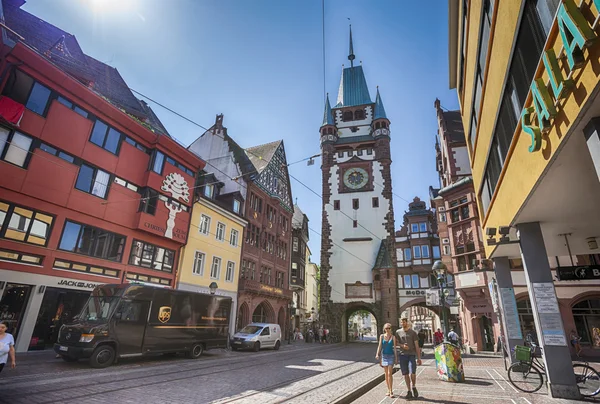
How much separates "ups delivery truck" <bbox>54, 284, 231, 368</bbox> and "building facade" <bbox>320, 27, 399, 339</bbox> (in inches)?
931

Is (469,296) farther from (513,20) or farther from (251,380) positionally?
(513,20)

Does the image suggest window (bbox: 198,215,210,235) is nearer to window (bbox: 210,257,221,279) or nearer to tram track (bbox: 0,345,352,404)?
window (bbox: 210,257,221,279)

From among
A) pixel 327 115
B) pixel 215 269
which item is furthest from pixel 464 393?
pixel 327 115

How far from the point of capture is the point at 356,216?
1586 inches

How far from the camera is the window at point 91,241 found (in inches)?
625

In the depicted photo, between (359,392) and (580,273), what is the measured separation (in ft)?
20.8

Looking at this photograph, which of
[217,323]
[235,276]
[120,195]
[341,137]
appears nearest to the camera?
[217,323]

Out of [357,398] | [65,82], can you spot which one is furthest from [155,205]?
[357,398]

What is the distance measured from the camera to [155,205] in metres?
20.3

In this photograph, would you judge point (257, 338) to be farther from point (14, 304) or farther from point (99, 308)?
point (14, 304)

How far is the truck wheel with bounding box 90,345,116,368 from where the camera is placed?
10728 mm

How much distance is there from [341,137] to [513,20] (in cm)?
3937

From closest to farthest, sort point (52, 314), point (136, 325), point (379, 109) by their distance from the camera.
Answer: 1. point (136, 325)
2. point (52, 314)
3. point (379, 109)

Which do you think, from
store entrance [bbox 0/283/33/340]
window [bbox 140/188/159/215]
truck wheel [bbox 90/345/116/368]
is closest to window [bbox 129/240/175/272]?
window [bbox 140/188/159/215]
